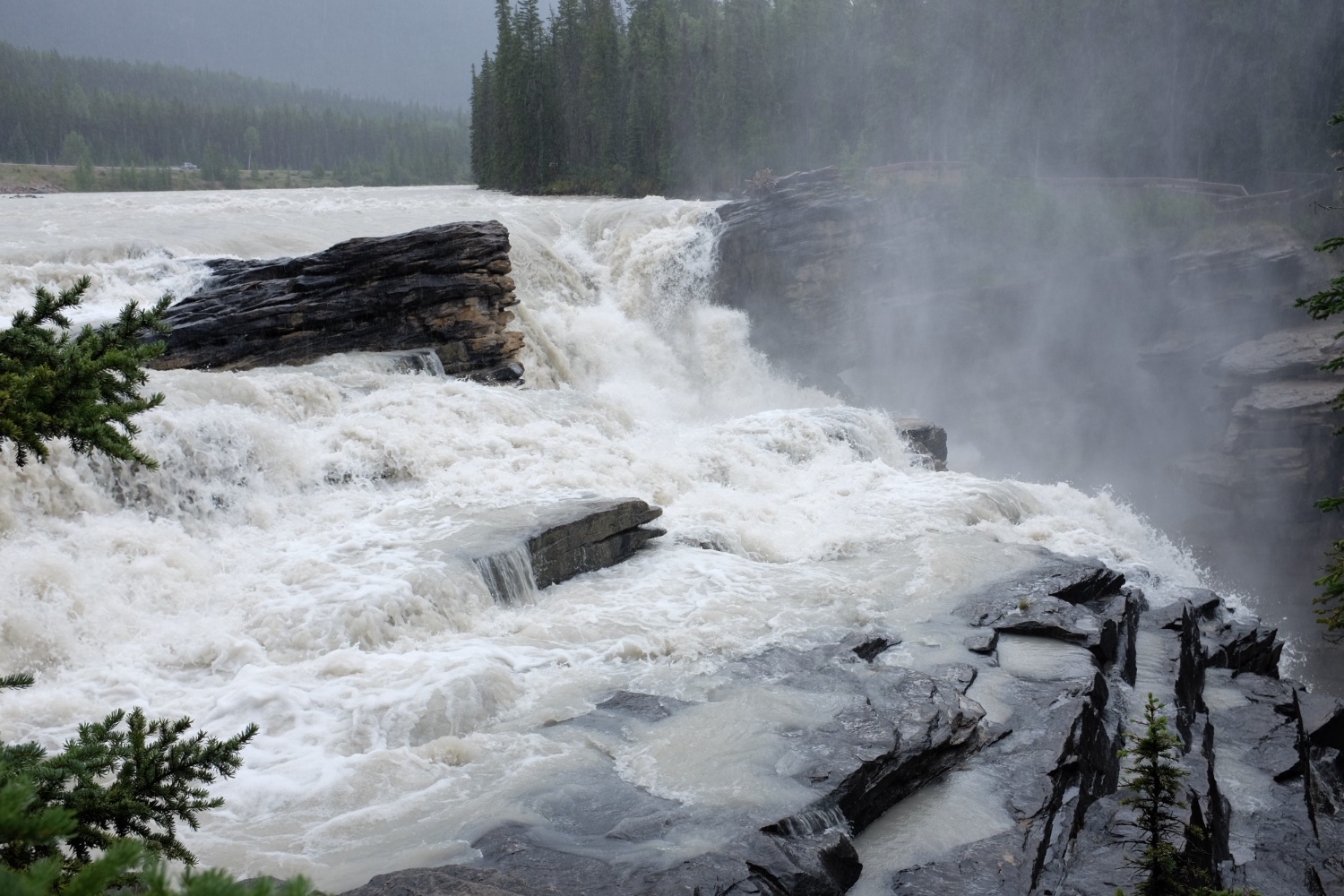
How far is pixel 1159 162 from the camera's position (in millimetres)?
33750

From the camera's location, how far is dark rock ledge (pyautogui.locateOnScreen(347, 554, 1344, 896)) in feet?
17.4

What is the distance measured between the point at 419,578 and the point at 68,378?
225 inches

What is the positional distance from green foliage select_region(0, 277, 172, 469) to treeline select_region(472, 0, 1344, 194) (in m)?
31.7

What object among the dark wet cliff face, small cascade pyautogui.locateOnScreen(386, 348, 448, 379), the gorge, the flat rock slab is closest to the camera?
the flat rock slab

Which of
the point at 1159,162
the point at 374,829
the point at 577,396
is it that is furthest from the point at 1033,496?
the point at 1159,162

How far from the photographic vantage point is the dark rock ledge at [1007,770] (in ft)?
17.4

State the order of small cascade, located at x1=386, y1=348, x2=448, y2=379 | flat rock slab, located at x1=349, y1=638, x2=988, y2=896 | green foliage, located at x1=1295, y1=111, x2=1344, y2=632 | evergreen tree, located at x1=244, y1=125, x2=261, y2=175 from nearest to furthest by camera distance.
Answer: flat rock slab, located at x1=349, y1=638, x2=988, y2=896 < green foliage, located at x1=1295, y1=111, x2=1344, y2=632 < small cascade, located at x1=386, y1=348, x2=448, y2=379 < evergreen tree, located at x1=244, y1=125, x2=261, y2=175

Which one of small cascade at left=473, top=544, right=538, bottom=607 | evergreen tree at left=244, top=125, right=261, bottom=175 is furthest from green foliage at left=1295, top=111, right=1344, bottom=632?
evergreen tree at left=244, top=125, right=261, bottom=175

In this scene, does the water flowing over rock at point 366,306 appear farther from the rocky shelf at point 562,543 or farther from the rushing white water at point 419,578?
the rocky shelf at point 562,543

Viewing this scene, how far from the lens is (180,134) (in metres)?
80.0

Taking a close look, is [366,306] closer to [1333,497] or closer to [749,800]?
[749,800]

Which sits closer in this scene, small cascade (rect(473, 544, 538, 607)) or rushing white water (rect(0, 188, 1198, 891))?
rushing white water (rect(0, 188, 1198, 891))

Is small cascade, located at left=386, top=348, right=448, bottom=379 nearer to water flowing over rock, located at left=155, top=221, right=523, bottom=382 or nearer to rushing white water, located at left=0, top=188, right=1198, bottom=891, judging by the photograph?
rushing white water, located at left=0, top=188, right=1198, bottom=891

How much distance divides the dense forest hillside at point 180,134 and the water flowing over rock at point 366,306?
2075 inches
